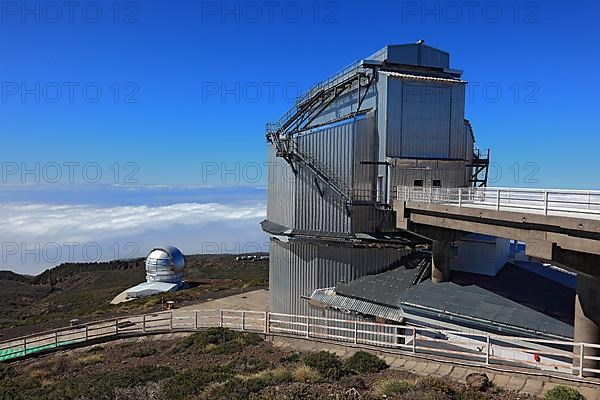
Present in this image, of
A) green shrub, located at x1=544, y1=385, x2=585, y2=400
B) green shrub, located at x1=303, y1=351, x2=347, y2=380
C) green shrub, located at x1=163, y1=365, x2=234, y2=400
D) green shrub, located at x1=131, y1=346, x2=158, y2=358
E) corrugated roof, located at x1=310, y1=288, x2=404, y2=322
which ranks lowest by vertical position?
green shrub, located at x1=131, y1=346, x2=158, y2=358

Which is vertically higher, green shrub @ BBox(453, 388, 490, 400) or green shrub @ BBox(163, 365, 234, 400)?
green shrub @ BBox(453, 388, 490, 400)

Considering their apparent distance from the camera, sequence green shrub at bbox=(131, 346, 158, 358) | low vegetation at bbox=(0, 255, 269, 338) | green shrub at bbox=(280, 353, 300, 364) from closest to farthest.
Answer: green shrub at bbox=(280, 353, 300, 364), green shrub at bbox=(131, 346, 158, 358), low vegetation at bbox=(0, 255, 269, 338)

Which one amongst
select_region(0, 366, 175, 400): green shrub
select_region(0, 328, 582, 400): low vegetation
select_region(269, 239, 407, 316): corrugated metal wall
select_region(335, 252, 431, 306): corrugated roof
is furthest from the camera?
select_region(269, 239, 407, 316): corrugated metal wall

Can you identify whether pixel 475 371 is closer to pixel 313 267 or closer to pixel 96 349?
pixel 313 267

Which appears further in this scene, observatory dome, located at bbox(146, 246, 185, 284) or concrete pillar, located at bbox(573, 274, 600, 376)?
observatory dome, located at bbox(146, 246, 185, 284)

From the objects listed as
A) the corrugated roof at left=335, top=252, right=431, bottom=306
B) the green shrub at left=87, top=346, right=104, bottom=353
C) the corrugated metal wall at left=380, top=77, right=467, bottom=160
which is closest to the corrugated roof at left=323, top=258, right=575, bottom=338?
the corrugated roof at left=335, top=252, right=431, bottom=306

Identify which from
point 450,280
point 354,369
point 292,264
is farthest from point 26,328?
point 450,280

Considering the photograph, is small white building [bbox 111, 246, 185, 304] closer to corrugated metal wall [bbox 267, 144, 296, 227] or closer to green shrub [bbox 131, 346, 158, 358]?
corrugated metal wall [bbox 267, 144, 296, 227]
